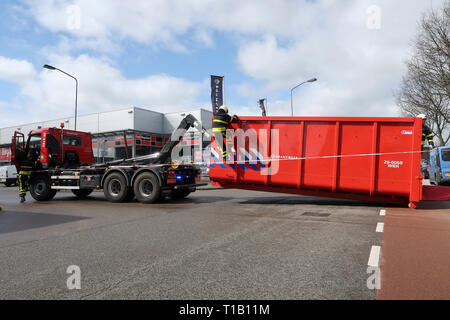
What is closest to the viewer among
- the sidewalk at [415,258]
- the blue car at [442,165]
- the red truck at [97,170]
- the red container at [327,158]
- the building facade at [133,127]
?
the sidewalk at [415,258]

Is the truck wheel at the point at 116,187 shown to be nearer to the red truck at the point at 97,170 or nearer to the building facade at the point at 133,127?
the red truck at the point at 97,170

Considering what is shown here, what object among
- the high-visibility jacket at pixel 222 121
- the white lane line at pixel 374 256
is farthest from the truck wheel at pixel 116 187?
the white lane line at pixel 374 256

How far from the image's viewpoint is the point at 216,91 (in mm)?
19609

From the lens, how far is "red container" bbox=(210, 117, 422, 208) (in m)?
7.80

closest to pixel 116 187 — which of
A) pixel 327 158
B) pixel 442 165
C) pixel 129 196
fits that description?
pixel 129 196

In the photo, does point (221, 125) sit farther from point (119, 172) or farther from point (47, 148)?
point (47, 148)

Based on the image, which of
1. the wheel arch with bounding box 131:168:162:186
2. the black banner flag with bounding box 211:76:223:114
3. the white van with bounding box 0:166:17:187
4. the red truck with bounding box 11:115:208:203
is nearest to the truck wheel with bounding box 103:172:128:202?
the red truck with bounding box 11:115:208:203

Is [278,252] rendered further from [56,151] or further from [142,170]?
[56,151]

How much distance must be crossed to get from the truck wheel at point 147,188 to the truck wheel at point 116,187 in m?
0.45

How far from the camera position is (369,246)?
423 cm

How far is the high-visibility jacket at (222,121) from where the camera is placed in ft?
28.8

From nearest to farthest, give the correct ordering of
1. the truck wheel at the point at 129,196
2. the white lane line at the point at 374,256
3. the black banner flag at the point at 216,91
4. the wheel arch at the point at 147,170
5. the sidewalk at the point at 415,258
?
1. the sidewalk at the point at 415,258
2. the white lane line at the point at 374,256
3. the wheel arch at the point at 147,170
4. the truck wheel at the point at 129,196
5. the black banner flag at the point at 216,91
